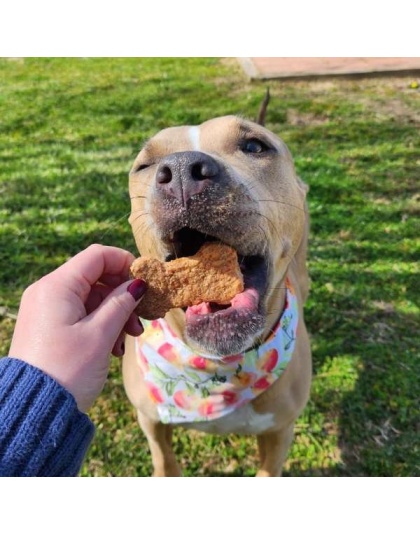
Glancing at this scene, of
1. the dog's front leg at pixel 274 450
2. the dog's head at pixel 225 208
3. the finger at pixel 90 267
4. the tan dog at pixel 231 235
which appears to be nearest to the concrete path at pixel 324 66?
the tan dog at pixel 231 235

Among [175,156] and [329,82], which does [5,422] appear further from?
[329,82]

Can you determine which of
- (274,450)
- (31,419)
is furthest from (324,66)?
(31,419)

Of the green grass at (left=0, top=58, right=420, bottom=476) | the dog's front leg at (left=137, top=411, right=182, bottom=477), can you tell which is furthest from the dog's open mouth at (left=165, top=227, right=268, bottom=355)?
the green grass at (left=0, top=58, right=420, bottom=476)

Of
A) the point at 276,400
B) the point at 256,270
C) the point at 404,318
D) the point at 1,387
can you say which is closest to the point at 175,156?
the point at 256,270

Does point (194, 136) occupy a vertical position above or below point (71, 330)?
above

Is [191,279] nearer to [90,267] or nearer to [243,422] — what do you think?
[90,267]

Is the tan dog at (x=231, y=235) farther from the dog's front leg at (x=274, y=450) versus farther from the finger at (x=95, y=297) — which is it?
the finger at (x=95, y=297)
